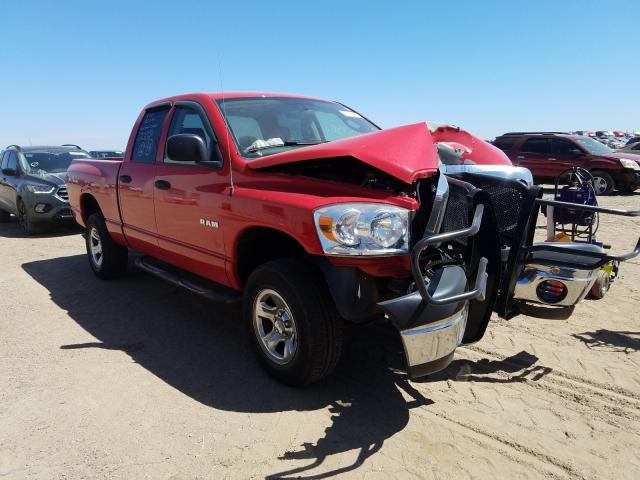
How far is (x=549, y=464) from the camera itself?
94.0 inches

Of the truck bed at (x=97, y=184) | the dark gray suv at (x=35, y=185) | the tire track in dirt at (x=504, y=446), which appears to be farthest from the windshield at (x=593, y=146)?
the dark gray suv at (x=35, y=185)

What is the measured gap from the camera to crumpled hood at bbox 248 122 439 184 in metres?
2.60

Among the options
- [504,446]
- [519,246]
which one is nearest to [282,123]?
[519,246]

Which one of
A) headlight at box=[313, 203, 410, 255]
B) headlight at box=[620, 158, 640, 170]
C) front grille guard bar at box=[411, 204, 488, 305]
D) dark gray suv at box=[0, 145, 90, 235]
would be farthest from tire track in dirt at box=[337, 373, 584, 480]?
headlight at box=[620, 158, 640, 170]

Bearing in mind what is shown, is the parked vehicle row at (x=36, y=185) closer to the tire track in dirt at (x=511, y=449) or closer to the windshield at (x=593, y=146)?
the tire track in dirt at (x=511, y=449)

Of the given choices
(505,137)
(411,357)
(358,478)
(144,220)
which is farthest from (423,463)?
(505,137)

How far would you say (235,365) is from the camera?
347cm

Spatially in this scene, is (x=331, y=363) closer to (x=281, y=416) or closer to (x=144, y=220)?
(x=281, y=416)

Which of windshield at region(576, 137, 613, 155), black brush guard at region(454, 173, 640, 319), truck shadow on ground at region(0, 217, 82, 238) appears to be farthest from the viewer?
windshield at region(576, 137, 613, 155)

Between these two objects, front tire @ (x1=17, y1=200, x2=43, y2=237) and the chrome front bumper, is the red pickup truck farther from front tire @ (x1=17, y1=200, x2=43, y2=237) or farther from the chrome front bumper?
front tire @ (x1=17, y1=200, x2=43, y2=237)

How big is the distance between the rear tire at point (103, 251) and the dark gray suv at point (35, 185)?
3.72 metres

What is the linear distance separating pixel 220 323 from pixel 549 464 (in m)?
2.84

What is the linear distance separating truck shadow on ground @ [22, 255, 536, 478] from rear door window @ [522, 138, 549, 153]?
11868 mm

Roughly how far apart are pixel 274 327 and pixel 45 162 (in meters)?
8.80
